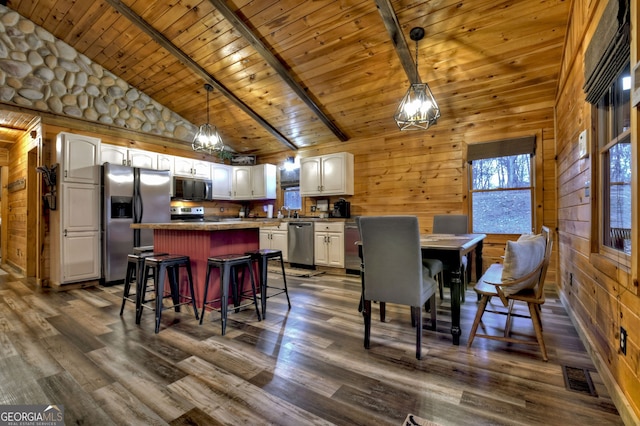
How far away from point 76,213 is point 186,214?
1.84 meters

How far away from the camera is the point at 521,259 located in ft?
7.17

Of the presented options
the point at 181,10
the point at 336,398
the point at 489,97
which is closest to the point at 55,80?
the point at 181,10

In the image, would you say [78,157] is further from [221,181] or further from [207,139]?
[221,181]

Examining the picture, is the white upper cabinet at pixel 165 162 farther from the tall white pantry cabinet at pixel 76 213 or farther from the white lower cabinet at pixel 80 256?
the white lower cabinet at pixel 80 256

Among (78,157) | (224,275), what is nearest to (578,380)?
(224,275)

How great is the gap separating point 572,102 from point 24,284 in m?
7.33

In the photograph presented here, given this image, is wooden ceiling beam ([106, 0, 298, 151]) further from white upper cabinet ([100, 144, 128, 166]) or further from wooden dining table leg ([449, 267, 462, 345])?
wooden dining table leg ([449, 267, 462, 345])

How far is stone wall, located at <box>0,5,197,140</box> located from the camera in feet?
13.3

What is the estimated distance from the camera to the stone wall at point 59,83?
160 inches

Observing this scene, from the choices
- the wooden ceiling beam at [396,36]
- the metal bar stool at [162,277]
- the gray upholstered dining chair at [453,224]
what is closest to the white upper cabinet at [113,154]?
the metal bar stool at [162,277]

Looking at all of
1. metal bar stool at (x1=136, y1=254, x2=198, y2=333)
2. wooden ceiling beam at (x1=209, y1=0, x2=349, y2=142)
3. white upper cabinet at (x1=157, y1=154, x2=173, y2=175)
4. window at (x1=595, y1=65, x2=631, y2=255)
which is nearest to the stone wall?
white upper cabinet at (x1=157, y1=154, x2=173, y2=175)

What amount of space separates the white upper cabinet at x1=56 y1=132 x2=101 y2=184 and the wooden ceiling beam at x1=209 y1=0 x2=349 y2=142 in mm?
2760

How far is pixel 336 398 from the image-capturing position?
170cm

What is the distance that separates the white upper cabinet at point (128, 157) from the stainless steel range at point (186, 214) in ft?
3.03
